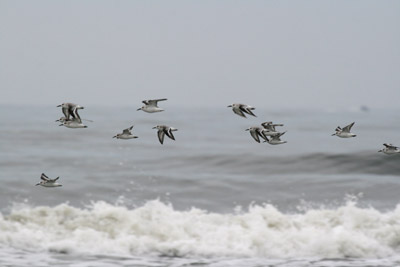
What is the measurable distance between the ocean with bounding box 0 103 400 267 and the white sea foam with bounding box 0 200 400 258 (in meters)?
0.04

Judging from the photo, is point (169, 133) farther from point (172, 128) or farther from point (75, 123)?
point (75, 123)

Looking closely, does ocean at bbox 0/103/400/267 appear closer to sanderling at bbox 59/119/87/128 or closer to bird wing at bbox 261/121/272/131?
bird wing at bbox 261/121/272/131

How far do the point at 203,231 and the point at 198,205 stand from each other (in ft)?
15.7

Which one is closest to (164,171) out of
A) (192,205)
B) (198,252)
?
(192,205)

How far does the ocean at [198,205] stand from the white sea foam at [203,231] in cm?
4

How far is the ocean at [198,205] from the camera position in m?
22.8

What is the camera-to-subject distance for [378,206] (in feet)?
95.7

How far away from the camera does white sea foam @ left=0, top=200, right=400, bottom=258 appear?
23.0 m

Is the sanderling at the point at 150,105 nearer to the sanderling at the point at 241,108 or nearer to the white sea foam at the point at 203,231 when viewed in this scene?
the sanderling at the point at 241,108

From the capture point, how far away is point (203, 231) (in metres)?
25.1

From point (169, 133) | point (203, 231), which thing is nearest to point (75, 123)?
point (169, 133)

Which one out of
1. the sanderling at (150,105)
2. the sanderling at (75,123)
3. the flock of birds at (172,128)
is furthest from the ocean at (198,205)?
the sanderling at (150,105)

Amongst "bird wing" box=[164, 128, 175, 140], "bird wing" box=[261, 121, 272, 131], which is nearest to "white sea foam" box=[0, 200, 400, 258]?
"bird wing" box=[261, 121, 272, 131]

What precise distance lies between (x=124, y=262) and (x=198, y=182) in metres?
13.5
